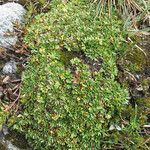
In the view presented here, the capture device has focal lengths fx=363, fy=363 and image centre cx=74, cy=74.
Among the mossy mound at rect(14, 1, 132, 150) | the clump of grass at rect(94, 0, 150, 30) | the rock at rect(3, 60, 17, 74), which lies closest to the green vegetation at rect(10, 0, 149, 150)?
the mossy mound at rect(14, 1, 132, 150)

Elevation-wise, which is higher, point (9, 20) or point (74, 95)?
point (9, 20)

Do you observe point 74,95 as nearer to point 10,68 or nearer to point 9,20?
point 10,68

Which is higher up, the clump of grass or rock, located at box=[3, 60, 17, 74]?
the clump of grass

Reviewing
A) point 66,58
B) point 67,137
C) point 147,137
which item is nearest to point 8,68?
point 66,58

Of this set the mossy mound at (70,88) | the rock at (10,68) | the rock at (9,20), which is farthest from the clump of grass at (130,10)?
the rock at (10,68)

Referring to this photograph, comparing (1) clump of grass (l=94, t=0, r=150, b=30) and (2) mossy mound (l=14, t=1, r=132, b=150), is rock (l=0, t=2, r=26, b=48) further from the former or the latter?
(1) clump of grass (l=94, t=0, r=150, b=30)

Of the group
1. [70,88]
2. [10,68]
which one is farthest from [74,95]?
[10,68]
